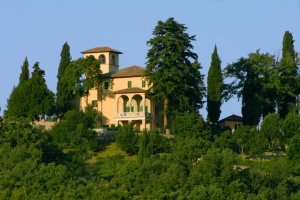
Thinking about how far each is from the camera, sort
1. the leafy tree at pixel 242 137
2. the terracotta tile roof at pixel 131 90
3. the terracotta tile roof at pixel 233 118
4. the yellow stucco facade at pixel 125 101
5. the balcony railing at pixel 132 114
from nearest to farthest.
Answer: the leafy tree at pixel 242 137 → the balcony railing at pixel 132 114 → the yellow stucco facade at pixel 125 101 → the terracotta tile roof at pixel 131 90 → the terracotta tile roof at pixel 233 118

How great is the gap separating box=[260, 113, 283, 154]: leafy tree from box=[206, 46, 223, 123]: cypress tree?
16.9ft

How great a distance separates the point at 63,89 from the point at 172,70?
8.38 metres

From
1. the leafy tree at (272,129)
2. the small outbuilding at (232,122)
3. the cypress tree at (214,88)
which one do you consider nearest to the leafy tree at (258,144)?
the leafy tree at (272,129)

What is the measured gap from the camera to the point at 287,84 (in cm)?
8288

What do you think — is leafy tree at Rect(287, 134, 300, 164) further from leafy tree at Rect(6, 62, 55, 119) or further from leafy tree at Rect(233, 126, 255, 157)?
leafy tree at Rect(6, 62, 55, 119)

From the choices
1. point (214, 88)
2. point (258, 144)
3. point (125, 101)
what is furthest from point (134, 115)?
point (258, 144)

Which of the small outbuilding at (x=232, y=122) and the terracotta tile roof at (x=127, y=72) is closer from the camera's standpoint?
the terracotta tile roof at (x=127, y=72)

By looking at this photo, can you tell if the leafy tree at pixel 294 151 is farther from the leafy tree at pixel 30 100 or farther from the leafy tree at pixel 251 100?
the leafy tree at pixel 30 100

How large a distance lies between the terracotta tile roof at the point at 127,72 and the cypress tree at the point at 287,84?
9.30m

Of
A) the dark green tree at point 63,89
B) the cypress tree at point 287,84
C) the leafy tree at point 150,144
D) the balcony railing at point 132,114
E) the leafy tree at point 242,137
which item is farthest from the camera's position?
the dark green tree at point 63,89

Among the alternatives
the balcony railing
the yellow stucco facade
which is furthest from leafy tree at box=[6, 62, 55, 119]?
the balcony railing

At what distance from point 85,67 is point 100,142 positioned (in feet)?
21.9

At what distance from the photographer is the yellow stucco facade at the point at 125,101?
85250 millimetres

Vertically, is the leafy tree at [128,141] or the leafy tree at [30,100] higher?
the leafy tree at [30,100]
